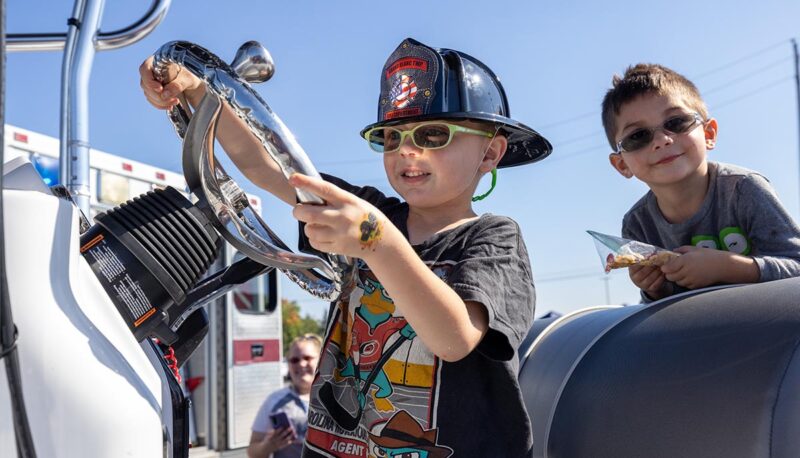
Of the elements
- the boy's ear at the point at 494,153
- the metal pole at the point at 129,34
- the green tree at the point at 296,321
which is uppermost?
the metal pole at the point at 129,34

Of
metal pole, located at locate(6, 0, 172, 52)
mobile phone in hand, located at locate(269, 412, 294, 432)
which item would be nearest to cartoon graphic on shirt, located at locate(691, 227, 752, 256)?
metal pole, located at locate(6, 0, 172, 52)

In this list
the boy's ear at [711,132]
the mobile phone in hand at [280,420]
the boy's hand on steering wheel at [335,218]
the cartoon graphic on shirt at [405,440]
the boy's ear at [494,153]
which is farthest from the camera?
the mobile phone in hand at [280,420]

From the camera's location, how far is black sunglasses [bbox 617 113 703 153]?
6.64 ft

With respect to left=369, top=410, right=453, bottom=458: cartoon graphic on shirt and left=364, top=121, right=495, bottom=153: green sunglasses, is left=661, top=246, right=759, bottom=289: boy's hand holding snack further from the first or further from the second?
left=369, top=410, right=453, bottom=458: cartoon graphic on shirt

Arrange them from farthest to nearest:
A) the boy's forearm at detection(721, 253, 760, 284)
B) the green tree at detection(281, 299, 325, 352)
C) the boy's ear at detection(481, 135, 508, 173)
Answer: the green tree at detection(281, 299, 325, 352) → the boy's forearm at detection(721, 253, 760, 284) → the boy's ear at detection(481, 135, 508, 173)

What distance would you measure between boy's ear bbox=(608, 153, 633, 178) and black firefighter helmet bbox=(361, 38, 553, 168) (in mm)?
637

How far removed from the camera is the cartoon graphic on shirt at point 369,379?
149cm

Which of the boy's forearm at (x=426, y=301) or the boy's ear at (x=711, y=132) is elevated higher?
the boy's ear at (x=711, y=132)

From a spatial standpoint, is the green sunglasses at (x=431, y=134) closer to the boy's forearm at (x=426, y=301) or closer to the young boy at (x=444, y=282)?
the young boy at (x=444, y=282)

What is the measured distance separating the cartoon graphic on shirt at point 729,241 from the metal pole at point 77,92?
4.86ft

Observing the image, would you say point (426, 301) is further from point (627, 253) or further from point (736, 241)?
point (736, 241)

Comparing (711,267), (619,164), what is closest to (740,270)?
(711,267)

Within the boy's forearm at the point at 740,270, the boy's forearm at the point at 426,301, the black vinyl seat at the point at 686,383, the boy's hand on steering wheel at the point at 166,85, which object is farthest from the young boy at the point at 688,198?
the boy's hand on steering wheel at the point at 166,85

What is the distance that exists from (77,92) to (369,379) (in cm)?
96
